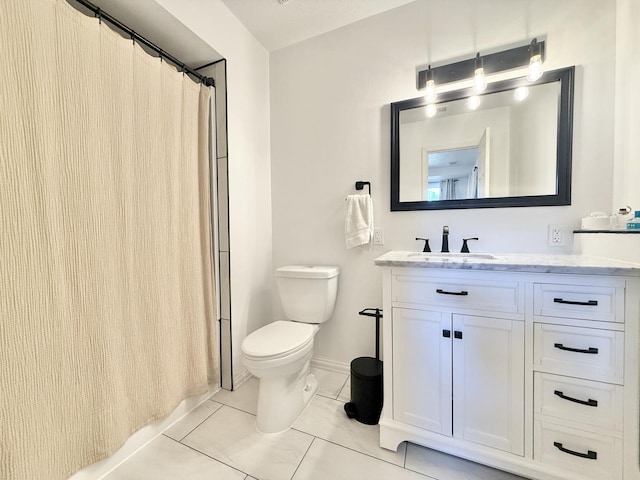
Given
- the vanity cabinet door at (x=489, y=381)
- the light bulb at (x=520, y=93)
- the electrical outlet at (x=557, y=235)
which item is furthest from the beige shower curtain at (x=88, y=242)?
the electrical outlet at (x=557, y=235)

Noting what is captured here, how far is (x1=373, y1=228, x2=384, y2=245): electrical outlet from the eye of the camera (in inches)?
68.4

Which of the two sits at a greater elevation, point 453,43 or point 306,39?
point 306,39

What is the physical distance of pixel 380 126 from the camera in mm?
1727

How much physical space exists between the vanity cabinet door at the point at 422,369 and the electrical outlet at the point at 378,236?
0.63m

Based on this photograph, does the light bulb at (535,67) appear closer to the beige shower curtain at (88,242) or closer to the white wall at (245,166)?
the white wall at (245,166)

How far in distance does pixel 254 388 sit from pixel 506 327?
5.03 feet

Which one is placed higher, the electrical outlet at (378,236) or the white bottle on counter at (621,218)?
the white bottle on counter at (621,218)

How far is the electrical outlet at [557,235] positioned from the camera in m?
1.36

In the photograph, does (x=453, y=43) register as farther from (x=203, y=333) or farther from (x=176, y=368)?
(x=176, y=368)

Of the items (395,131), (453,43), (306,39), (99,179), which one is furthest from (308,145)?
(99,179)

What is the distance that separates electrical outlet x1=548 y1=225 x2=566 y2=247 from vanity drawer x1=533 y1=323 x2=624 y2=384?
61cm

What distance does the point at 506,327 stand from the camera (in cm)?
103

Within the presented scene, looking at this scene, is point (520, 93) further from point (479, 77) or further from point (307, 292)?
point (307, 292)

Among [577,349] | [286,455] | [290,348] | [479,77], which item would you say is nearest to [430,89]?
[479,77]
